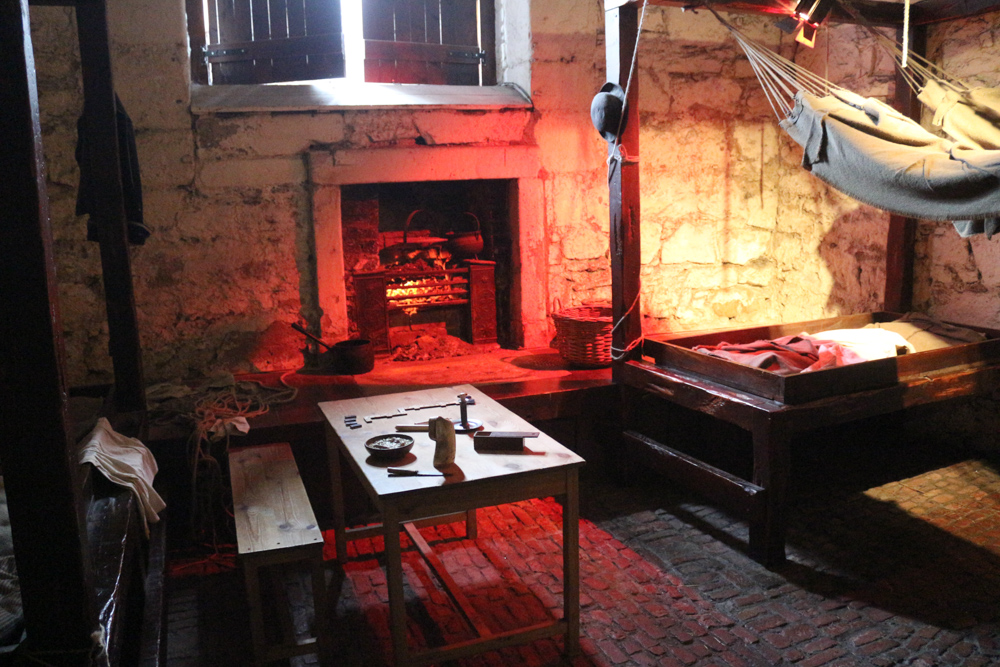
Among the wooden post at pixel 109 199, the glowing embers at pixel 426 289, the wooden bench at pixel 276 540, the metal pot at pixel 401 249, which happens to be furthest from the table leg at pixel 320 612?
the metal pot at pixel 401 249

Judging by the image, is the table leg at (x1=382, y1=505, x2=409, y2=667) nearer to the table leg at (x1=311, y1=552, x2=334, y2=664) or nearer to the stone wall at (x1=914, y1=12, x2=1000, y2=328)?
the table leg at (x1=311, y1=552, x2=334, y2=664)

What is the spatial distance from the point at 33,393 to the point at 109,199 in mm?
2326

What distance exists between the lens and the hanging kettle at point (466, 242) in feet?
17.6

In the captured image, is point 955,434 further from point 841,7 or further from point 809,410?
point 841,7

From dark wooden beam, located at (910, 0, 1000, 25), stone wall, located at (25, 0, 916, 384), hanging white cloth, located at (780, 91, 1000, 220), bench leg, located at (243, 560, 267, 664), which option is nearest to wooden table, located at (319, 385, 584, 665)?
bench leg, located at (243, 560, 267, 664)

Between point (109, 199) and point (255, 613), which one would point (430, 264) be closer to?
point (109, 199)

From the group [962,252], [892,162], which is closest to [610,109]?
[892,162]

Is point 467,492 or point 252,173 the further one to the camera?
point 252,173

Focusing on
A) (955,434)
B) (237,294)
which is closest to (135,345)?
(237,294)

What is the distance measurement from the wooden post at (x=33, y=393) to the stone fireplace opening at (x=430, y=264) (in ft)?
11.3

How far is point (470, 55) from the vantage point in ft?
17.8

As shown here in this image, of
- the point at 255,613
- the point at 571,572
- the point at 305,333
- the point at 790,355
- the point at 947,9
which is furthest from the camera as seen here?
the point at 305,333

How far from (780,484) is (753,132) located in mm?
3158

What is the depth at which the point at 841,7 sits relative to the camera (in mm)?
4047
